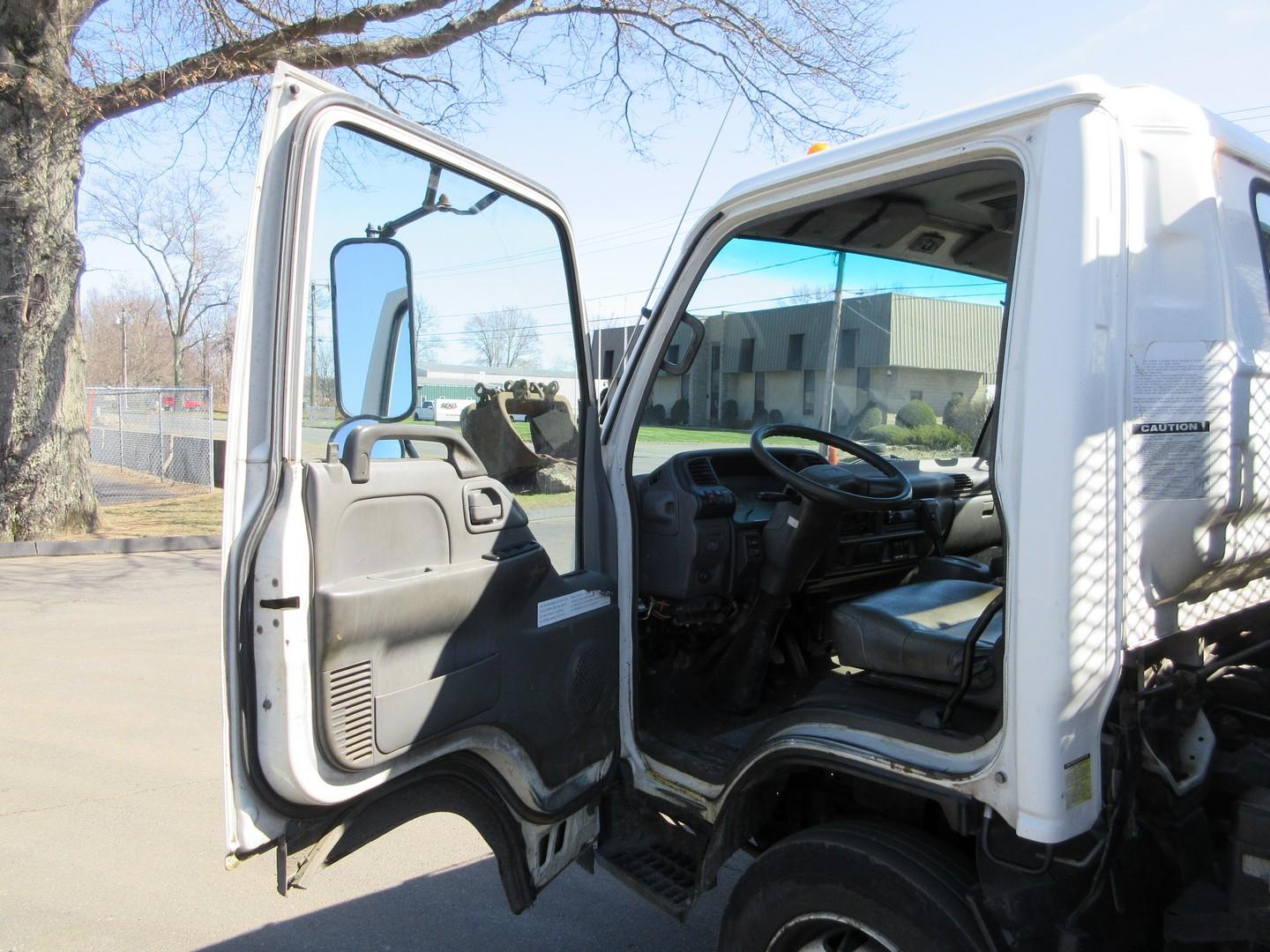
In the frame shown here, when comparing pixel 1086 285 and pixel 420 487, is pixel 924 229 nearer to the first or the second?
pixel 1086 285

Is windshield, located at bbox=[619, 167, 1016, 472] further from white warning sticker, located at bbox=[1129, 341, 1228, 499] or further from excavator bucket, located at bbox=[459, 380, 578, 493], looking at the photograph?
white warning sticker, located at bbox=[1129, 341, 1228, 499]

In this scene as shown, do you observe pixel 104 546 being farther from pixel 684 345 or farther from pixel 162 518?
pixel 684 345

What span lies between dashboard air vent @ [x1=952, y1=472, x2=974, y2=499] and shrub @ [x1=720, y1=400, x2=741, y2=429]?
39.4 inches

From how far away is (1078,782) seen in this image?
1.68 meters

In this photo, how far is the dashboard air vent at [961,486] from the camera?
343 centimetres

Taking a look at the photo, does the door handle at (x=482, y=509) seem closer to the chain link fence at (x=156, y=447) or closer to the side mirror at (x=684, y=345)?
the side mirror at (x=684, y=345)

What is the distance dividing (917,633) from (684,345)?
3.40ft

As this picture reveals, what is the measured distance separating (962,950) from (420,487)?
148 centimetres

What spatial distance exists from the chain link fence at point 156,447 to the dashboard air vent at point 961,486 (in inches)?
561

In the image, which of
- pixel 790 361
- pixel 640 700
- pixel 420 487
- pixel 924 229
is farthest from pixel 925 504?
pixel 420 487

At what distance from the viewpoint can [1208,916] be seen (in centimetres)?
175

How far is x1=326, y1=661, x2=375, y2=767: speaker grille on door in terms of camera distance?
1.88 meters

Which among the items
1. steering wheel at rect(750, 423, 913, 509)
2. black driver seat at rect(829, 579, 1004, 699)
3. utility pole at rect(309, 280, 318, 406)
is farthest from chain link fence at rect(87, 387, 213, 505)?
black driver seat at rect(829, 579, 1004, 699)

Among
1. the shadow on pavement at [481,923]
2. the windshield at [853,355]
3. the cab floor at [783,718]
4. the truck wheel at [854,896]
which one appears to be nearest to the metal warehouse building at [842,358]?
the windshield at [853,355]
